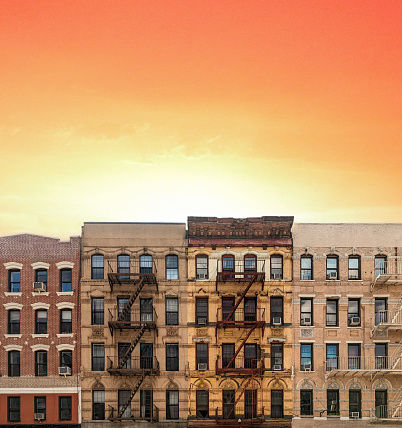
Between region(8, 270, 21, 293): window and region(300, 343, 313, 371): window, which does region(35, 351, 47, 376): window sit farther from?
region(300, 343, 313, 371): window

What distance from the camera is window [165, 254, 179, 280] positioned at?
48.6 metres

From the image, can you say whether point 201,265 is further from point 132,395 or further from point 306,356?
point 132,395

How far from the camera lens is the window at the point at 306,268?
4866 cm

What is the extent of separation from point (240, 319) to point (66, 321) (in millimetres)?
12762

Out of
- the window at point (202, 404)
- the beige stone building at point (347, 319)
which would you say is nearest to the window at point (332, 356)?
the beige stone building at point (347, 319)

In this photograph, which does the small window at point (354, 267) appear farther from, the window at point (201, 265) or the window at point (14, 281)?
the window at point (14, 281)

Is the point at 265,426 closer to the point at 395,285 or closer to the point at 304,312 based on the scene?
the point at 304,312

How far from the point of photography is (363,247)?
160 ft

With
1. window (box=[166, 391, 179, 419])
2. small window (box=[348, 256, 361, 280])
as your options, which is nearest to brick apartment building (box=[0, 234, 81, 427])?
window (box=[166, 391, 179, 419])

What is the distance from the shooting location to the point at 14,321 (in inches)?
1908

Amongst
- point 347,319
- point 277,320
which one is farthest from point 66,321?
point 347,319

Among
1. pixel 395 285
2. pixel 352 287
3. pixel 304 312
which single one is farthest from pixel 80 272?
pixel 395 285

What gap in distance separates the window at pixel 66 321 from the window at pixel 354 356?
2046cm

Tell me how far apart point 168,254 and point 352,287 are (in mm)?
13785
